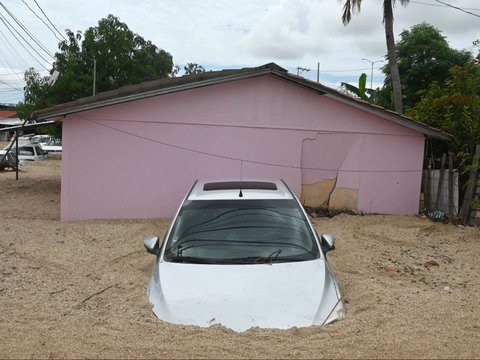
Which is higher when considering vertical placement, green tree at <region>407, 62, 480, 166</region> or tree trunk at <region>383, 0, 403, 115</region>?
tree trunk at <region>383, 0, 403, 115</region>

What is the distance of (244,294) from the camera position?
12.7ft

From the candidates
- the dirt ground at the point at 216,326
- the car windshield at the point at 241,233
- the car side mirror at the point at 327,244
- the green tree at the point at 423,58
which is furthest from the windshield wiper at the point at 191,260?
the green tree at the point at 423,58

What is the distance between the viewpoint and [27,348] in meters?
3.53

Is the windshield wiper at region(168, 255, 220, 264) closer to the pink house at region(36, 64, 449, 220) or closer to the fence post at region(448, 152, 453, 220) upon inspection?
the pink house at region(36, 64, 449, 220)

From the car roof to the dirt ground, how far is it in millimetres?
1232

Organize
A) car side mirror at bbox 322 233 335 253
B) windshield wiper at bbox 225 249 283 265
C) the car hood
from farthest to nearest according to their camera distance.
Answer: car side mirror at bbox 322 233 335 253 → windshield wiper at bbox 225 249 283 265 → the car hood

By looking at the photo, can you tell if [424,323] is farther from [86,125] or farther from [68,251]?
[86,125]

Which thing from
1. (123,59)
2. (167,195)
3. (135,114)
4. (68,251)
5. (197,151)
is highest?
(123,59)

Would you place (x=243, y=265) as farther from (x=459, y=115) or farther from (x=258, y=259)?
(x=459, y=115)

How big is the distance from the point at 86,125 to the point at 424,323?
783cm

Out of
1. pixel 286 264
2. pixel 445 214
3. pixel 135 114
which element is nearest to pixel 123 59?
pixel 135 114

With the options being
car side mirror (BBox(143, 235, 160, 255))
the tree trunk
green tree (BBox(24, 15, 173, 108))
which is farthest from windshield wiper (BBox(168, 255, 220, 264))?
green tree (BBox(24, 15, 173, 108))

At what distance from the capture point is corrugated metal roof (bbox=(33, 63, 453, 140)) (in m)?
9.39

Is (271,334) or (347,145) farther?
(347,145)
